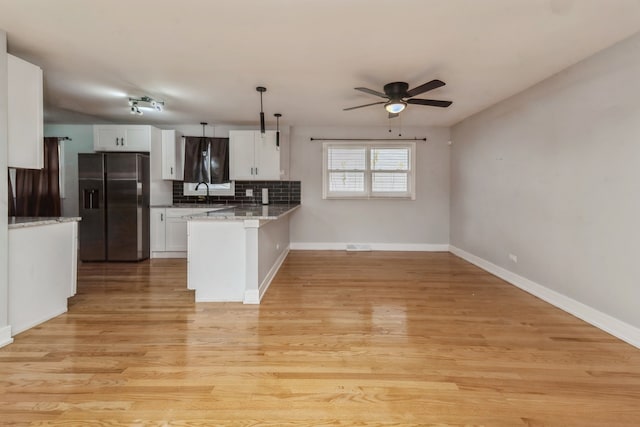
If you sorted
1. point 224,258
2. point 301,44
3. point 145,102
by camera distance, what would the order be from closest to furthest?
point 301,44 < point 224,258 < point 145,102

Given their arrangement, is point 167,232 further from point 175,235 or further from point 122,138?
point 122,138

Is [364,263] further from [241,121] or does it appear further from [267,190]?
[241,121]

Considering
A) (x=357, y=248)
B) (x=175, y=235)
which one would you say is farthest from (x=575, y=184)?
(x=175, y=235)

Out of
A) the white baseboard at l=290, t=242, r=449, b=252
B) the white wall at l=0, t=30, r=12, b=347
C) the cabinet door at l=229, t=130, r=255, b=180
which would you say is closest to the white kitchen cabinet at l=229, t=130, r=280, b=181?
the cabinet door at l=229, t=130, r=255, b=180

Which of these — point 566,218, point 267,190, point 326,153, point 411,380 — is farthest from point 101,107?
point 566,218

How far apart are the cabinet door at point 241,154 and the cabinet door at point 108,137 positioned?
178cm

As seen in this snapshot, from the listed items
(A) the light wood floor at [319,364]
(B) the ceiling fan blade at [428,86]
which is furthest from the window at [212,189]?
(B) the ceiling fan blade at [428,86]

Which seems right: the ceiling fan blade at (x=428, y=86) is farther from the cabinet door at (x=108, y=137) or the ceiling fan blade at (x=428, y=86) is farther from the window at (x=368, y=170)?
the cabinet door at (x=108, y=137)

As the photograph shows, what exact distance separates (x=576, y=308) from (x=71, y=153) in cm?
759

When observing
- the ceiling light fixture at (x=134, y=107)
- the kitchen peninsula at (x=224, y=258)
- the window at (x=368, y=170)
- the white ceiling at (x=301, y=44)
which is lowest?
the kitchen peninsula at (x=224, y=258)

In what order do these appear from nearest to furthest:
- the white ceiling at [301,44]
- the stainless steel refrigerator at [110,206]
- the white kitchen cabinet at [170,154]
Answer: the white ceiling at [301,44]
the stainless steel refrigerator at [110,206]
the white kitchen cabinet at [170,154]

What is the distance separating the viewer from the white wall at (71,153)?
532 centimetres

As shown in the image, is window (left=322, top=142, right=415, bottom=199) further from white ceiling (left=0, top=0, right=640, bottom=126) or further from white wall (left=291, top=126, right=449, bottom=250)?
white ceiling (left=0, top=0, right=640, bottom=126)

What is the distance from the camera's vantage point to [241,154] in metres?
5.35
